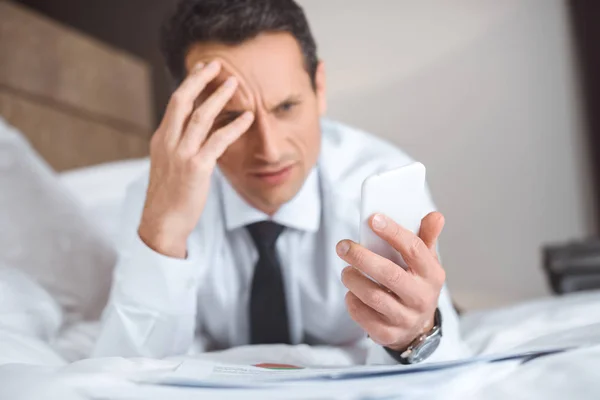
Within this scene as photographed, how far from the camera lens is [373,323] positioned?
45cm

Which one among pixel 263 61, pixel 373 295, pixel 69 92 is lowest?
pixel 69 92

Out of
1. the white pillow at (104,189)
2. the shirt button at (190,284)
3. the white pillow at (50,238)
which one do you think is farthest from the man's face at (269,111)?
the white pillow at (104,189)

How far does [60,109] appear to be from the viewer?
127cm

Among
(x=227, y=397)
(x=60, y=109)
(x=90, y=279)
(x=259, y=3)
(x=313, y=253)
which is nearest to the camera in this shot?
(x=227, y=397)

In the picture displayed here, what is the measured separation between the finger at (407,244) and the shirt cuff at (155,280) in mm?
258

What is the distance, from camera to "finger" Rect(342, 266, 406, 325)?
0.43m

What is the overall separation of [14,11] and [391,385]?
118 centimetres

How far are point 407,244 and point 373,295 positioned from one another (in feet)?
0.16

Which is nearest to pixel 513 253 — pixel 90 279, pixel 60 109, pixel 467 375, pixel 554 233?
pixel 554 233

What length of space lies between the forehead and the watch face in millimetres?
284

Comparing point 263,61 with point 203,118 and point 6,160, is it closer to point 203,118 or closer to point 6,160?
point 203,118

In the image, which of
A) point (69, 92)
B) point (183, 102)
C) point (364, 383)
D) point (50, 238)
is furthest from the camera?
point (69, 92)

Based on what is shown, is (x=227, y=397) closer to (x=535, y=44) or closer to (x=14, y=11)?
(x=535, y=44)

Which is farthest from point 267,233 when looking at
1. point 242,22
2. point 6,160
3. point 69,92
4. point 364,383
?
point 69,92
